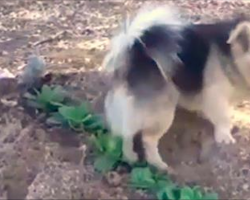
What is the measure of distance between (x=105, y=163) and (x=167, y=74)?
503 mm

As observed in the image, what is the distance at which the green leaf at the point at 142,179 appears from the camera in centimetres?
391

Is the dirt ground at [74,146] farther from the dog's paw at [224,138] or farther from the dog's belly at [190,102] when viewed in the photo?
the dog's belly at [190,102]

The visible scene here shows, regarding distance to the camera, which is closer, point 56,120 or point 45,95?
point 56,120

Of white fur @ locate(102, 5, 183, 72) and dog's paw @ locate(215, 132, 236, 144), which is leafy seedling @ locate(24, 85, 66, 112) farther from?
dog's paw @ locate(215, 132, 236, 144)

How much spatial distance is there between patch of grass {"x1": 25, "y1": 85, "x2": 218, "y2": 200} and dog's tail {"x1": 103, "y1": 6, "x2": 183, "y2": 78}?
14.5 inches

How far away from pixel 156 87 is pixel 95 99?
29.0 inches

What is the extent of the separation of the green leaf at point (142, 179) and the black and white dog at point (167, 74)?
17cm

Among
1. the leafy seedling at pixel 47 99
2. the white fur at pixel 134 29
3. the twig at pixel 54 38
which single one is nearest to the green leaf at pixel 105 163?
the white fur at pixel 134 29

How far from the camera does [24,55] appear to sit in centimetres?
558

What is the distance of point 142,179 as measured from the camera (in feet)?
12.8

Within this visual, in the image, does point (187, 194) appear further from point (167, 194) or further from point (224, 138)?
point (224, 138)

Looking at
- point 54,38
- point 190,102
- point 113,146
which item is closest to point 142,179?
point 113,146

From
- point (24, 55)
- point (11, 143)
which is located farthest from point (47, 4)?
point (11, 143)

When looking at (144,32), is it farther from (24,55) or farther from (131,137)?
(24,55)
